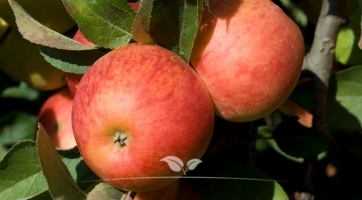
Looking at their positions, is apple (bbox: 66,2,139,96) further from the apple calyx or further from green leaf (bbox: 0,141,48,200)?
the apple calyx

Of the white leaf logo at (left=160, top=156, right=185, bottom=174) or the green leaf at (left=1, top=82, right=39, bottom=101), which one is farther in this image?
the green leaf at (left=1, top=82, right=39, bottom=101)

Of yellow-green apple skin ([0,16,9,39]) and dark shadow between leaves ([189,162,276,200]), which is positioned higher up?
yellow-green apple skin ([0,16,9,39])

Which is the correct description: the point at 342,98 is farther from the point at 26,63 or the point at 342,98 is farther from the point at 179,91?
the point at 26,63

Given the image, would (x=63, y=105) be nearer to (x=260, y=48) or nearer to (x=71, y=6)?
(x=71, y=6)

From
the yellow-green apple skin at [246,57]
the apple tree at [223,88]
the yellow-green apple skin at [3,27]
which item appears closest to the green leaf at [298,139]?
the apple tree at [223,88]

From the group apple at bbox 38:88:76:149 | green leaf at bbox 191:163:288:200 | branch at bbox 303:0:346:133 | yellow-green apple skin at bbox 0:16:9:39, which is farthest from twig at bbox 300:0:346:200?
yellow-green apple skin at bbox 0:16:9:39

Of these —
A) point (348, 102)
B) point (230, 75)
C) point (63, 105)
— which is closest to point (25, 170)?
point (63, 105)
